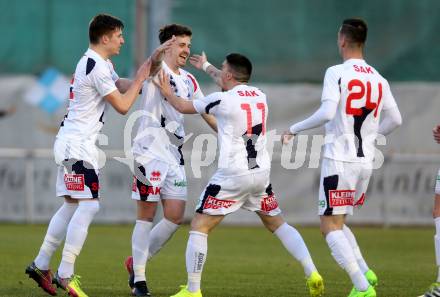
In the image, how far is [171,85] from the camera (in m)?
10.3

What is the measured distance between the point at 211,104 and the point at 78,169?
1.35 metres

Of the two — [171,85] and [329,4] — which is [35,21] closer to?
[329,4]

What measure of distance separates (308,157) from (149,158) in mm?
8883

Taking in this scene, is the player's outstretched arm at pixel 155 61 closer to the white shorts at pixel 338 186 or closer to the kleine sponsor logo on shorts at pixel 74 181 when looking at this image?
the kleine sponsor logo on shorts at pixel 74 181

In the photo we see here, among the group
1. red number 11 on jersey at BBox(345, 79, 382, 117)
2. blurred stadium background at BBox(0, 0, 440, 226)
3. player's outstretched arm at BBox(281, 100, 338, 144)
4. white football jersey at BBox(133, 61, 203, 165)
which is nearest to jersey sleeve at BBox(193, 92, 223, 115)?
player's outstretched arm at BBox(281, 100, 338, 144)

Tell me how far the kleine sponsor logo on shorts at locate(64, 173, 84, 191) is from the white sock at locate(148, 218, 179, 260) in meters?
1.13

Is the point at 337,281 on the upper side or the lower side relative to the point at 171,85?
lower

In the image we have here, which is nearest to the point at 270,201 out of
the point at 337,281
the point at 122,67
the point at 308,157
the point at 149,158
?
the point at 149,158

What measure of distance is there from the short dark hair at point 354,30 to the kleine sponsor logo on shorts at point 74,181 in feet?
8.84

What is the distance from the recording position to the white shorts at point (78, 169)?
9578 mm

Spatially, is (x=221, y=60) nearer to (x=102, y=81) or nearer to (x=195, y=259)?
(x=102, y=81)

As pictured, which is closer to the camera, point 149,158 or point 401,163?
point 149,158

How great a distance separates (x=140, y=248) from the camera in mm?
10156

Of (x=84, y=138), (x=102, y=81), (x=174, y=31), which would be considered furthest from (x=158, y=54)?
(x=84, y=138)
